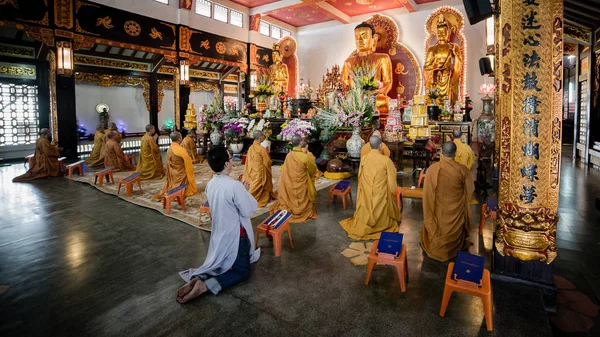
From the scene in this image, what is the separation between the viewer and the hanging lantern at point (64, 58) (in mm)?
9375

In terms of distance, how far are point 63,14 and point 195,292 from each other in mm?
10013

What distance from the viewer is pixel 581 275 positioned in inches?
120

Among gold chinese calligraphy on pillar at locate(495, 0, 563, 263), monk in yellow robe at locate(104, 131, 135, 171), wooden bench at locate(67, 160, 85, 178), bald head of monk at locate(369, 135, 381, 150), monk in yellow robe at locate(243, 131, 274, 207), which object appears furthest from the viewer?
monk in yellow robe at locate(104, 131, 135, 171)

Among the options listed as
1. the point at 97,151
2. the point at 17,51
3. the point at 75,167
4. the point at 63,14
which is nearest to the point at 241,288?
the point at 75,167

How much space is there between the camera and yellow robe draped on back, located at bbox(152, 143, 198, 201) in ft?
18.9

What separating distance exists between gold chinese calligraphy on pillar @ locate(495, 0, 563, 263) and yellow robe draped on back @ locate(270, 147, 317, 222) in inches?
96.2

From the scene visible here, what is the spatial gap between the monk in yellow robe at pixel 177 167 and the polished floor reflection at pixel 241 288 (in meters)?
1.31

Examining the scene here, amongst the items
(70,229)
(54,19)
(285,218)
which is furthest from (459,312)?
(54,19)

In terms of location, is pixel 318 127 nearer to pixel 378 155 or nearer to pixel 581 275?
→ pixel 378 155

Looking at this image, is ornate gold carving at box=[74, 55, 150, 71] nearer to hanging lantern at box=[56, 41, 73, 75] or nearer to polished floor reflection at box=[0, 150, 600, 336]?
hanging lantern at box=[56, 41, 73, 75]

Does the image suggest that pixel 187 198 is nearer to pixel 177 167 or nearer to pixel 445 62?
pixel 177 167

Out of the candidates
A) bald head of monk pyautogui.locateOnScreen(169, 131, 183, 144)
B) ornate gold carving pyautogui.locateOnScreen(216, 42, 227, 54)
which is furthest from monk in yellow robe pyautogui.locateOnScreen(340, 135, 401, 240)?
ornate gold carving pyautogui.locateOnScreen(216, 42, 227, 54)

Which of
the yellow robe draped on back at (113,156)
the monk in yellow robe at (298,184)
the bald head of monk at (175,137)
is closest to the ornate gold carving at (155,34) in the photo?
the yellow robe draped on back at (113,156)

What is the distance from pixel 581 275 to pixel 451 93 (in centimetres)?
1028
